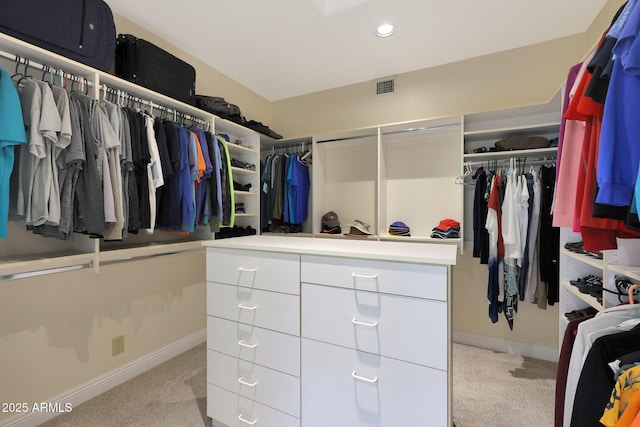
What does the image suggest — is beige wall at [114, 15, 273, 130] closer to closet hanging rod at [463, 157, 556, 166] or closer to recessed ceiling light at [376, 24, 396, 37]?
recessed ceiling light at [376, 24, 396, 37]

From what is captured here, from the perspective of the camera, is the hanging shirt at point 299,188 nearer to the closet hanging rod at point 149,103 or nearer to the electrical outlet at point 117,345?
the closet hanging rod at point 149,103

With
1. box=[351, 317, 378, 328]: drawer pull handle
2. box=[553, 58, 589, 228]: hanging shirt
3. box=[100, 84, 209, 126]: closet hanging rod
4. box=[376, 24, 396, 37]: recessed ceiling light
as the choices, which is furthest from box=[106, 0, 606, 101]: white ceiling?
box=[351, 317, 378, 328]: drawer pull handle

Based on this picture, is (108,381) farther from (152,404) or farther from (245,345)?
(245,345)

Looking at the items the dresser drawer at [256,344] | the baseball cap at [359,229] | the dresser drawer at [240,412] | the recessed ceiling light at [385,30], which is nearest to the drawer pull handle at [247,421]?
the dresser drawer at [240,412]

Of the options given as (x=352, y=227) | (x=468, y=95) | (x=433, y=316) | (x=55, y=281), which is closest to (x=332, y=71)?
(x=468, y=95)

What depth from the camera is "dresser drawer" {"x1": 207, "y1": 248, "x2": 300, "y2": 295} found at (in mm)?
1277

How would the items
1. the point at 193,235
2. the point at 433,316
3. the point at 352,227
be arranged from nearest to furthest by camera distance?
the point at 433,316 → the point at 193,235 → the point at 352,227

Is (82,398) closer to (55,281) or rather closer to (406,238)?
(55,281)

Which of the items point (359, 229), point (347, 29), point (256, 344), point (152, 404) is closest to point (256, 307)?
point (256, 344)

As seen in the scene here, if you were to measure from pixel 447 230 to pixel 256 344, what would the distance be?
6.29 feet

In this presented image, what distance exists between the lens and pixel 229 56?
261 centimetres

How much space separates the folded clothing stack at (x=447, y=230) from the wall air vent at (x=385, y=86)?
1533 millimetres

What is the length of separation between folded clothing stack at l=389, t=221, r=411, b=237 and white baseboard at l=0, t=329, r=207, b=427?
2.18 m

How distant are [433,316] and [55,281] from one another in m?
2.17
